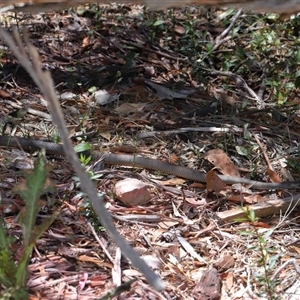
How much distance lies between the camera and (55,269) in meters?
2.38

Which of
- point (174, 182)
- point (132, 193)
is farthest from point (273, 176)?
point (132, 193)

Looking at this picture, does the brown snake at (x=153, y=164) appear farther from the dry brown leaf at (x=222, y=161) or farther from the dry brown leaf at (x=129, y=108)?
the dry brown leaf at (x=129, y=108)

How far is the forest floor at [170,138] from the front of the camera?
2477 mm

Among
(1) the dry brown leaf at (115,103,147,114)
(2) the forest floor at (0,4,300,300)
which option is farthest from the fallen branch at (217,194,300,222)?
(1) the dry brown leaf at (115,103,147,114)

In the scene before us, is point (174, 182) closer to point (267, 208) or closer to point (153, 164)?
point (153, 164)

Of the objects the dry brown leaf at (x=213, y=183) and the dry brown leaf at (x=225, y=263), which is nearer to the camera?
the dry brown leaf at (x=225, y=263)

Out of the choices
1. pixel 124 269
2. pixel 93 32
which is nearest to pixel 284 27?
pixel 93 32

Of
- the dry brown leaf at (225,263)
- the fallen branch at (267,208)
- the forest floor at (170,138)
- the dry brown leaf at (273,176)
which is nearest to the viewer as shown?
the forest floor at (170,138)

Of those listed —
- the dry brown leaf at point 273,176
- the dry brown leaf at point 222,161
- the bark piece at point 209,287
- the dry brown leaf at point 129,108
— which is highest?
the dry brown leaf at point 129,108

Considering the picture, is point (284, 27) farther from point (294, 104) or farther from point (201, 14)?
point (294, 104)

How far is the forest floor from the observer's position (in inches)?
97.5

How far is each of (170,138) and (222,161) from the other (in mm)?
372

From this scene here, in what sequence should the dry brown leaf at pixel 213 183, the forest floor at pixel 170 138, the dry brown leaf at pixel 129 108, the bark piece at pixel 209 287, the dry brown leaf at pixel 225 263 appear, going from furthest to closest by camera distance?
1. the dry brown leaf at pixel 129 108
2. the dry brown leaf at pixel 213 183
3. the dry brown leaf at pixel 225 263
4. the forest floor at pixel 170 138
5. the bark piece at pixel 209 287

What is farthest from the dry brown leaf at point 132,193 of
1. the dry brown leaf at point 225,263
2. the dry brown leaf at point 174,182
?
the dry brown leaf at point 225,263
